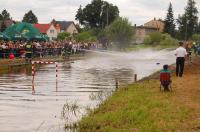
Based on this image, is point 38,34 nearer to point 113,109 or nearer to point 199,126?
point 113,109

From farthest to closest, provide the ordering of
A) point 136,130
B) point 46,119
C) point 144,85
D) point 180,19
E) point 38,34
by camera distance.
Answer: point 180,19 < point 38,34 < point 144,85 < point 46,119 < point 136,130

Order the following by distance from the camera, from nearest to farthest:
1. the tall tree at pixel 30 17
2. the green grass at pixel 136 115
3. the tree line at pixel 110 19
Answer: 1. the green grass at pixel 136 115
2. the tree line at pixel 110 19
3. the tall tree at pixel 30 17

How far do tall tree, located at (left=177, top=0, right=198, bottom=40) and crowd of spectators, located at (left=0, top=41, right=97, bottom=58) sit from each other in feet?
309

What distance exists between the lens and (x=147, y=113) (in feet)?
46.2

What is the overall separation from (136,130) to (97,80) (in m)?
17.0

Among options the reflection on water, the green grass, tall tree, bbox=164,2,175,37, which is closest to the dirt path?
the green grass

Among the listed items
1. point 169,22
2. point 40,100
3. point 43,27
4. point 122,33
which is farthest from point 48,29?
point 40,100

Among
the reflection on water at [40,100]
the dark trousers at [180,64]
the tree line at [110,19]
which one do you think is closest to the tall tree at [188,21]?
the tree line at [110,19]

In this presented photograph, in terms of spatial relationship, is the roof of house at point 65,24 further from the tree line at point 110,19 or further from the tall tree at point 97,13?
the tall tree at point 97,13

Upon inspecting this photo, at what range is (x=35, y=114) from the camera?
51.2 ft

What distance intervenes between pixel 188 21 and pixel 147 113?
15515cm

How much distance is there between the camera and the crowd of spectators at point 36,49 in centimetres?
4538

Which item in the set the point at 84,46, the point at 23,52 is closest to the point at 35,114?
the point at 23,52

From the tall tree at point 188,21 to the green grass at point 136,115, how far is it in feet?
463
